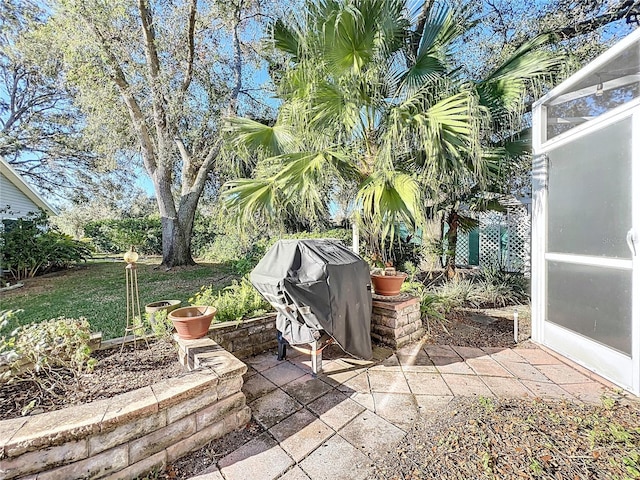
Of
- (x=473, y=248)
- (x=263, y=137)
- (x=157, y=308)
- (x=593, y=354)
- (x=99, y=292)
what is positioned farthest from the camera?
(x=473, y=248)

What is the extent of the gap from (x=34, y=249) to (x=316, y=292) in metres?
9.69

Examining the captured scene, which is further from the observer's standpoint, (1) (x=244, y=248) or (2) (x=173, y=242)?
(2) (x=173, y=242)

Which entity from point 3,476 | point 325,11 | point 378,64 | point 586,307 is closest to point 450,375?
point 586,307

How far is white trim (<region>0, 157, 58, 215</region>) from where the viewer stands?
854cm

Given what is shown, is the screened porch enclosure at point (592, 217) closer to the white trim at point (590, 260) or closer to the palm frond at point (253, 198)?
the white trim at point (590, 260)

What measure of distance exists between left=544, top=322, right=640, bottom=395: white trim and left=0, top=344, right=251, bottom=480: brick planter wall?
3.12 m

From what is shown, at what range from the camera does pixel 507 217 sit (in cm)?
735

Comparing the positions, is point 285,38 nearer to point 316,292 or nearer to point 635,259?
point 316,292

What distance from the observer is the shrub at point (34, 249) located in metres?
7.48

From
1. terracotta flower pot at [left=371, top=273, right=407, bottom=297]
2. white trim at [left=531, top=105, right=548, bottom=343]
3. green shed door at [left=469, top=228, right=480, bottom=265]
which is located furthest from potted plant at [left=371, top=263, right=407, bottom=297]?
green shed door at [left=469, top=228, right=480, bottom=265]

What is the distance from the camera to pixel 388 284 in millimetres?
3352

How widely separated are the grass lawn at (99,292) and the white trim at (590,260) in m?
5.37

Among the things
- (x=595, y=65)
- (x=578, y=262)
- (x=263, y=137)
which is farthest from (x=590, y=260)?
(x=263, y=137)

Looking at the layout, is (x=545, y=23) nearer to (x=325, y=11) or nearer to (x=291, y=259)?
(x=325, y=11)
